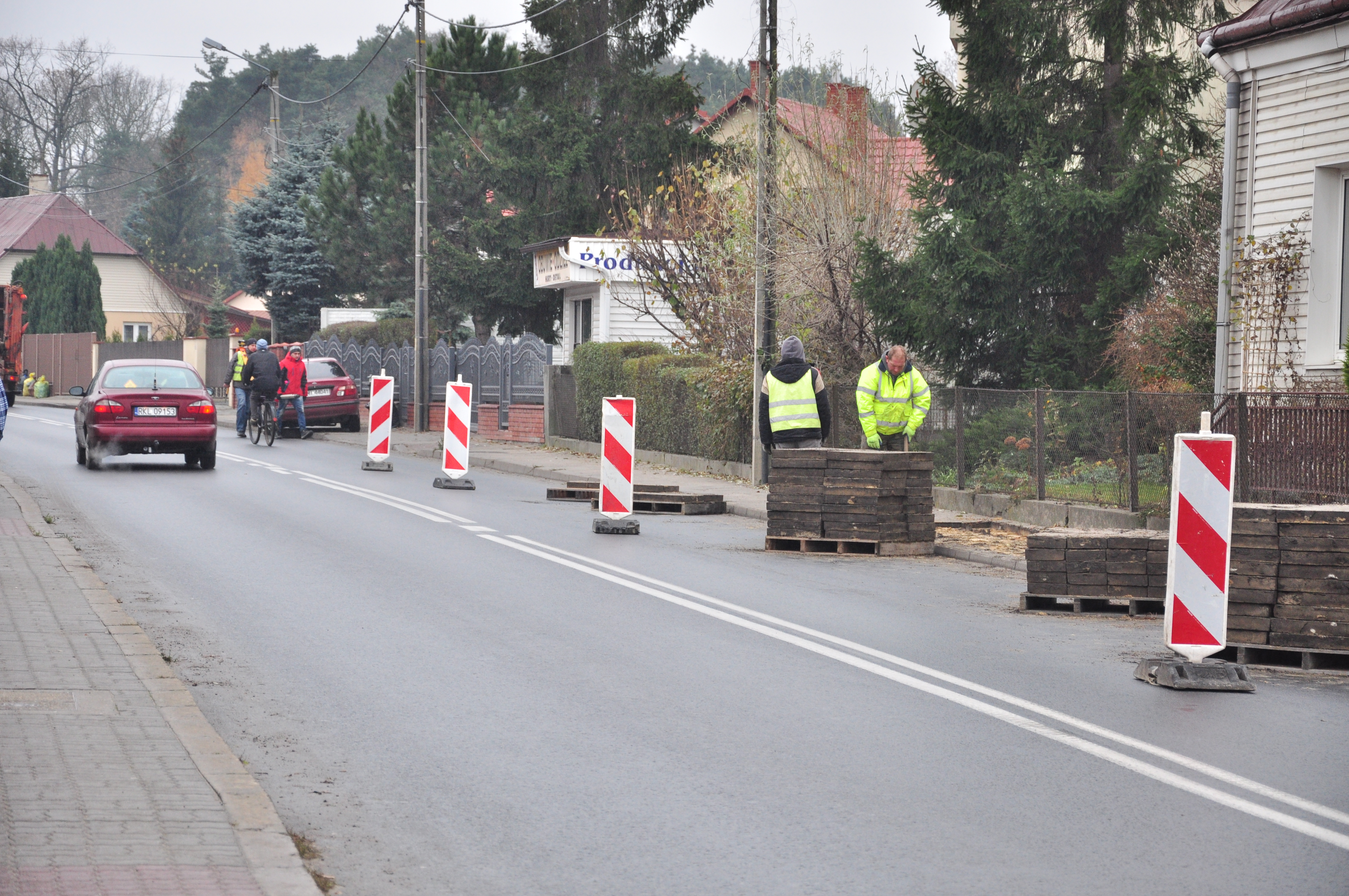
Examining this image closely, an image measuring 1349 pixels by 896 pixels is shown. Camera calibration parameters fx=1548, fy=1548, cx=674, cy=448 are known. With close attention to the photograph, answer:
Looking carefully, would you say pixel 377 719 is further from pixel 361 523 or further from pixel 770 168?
pixel 770 168

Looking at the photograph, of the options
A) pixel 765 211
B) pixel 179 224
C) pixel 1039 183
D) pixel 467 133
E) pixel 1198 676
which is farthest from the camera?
pixel 179 224

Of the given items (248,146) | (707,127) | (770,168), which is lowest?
(770,168)

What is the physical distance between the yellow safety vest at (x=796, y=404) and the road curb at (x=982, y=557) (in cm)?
196

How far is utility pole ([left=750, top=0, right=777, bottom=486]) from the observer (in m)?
20.2

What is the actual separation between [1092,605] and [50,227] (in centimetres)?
7394

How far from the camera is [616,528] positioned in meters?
15.3

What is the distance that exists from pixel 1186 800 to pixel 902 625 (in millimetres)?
4171

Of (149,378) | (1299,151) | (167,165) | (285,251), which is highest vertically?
(167,165)

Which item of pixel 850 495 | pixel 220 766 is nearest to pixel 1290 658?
pixel 850 495

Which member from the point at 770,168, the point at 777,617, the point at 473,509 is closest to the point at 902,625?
the point at 777,617

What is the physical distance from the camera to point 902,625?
32.3ft

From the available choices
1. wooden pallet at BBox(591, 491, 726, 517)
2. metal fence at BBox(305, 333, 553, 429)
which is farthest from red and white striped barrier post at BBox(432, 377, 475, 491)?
metal fence at BBox(305, 333, 553, 429)

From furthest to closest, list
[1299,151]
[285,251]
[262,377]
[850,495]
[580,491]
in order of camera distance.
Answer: [285,251]
[262,377]
[580,491]
[1299,151]
[850,495]

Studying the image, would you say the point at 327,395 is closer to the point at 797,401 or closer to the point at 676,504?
the point at 676,504
